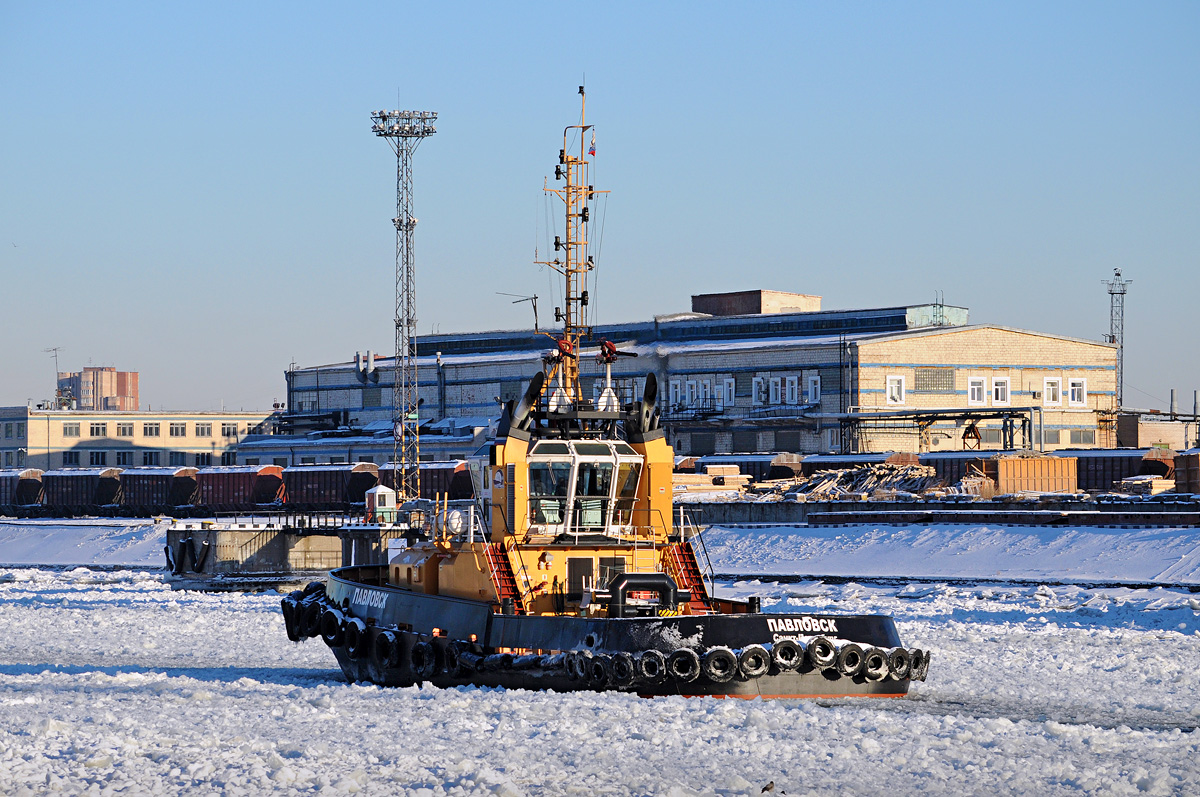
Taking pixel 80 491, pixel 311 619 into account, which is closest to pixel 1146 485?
pixel 311 619

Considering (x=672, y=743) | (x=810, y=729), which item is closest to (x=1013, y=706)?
(x=810, y=729)

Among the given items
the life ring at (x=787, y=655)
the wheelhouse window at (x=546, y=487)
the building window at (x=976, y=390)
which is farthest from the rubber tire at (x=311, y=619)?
the building window at (x=976, y=390)

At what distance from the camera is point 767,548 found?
48938mm

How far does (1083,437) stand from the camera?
7675 centimetres

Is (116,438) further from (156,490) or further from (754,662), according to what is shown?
(754,662)

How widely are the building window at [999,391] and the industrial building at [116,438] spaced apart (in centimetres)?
5265

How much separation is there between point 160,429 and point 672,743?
97.0 m

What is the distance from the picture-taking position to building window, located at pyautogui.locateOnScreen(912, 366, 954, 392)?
7475cm

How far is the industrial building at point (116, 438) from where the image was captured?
10275 cm

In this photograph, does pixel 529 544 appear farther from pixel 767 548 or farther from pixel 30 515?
pixel 30 515

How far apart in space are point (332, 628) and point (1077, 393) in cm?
6174

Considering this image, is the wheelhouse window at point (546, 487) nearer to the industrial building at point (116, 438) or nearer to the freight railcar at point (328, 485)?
the freight railcar at point (328, 485)

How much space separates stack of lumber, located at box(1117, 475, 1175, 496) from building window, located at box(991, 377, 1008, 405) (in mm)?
18771

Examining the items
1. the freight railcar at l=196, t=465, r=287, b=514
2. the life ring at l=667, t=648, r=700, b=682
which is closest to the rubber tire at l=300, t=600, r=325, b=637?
the life ring at l=667, t=648, r=700, b=682
